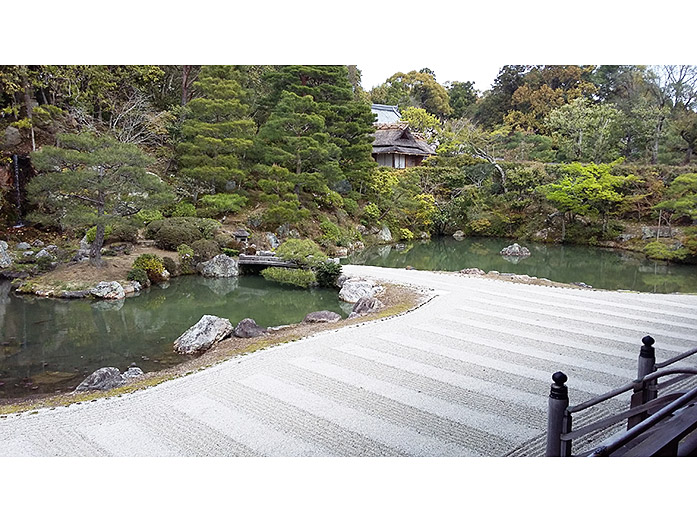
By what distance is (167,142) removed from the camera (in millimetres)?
7320

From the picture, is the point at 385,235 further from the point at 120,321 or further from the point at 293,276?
the point at 120,321

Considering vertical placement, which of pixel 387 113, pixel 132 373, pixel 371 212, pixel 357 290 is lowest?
pixel 132 373

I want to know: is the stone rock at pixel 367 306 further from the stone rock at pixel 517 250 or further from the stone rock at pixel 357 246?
the stone rock at pixel 517 250

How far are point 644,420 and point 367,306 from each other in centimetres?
474

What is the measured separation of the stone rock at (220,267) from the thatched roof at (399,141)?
4636 mm

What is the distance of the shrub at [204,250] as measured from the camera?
7777mm

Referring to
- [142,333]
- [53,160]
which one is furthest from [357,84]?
[142,333]

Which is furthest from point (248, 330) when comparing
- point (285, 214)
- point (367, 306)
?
point (285, 214)

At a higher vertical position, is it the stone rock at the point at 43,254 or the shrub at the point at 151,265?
the stone rock at the point at 43,254

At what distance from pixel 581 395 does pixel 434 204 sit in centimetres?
709

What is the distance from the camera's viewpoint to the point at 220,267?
8.04 meters

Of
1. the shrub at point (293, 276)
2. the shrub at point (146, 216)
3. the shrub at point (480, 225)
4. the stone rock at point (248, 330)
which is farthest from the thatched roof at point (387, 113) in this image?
the stone rock at point (248, 330)

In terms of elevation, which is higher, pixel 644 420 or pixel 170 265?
pixel 644 420

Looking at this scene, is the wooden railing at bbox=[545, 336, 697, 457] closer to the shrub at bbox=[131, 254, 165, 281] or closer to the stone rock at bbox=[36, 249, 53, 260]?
the shrub at bbox=[131, 254, 165, 281]
